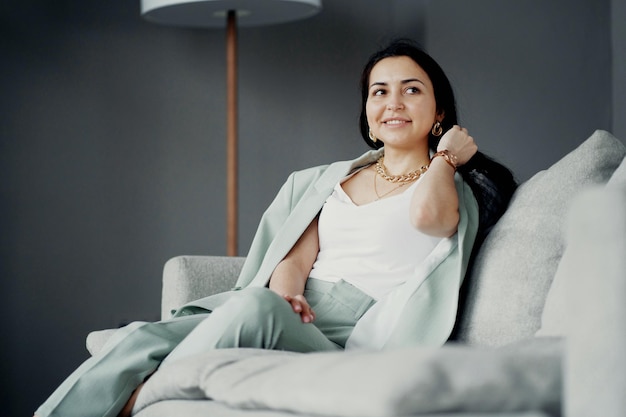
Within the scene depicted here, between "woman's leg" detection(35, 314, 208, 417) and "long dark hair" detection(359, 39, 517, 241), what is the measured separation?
0.78 metres

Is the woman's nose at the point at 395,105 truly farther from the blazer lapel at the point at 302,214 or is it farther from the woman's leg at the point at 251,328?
the woman's leg at the point at 251,328

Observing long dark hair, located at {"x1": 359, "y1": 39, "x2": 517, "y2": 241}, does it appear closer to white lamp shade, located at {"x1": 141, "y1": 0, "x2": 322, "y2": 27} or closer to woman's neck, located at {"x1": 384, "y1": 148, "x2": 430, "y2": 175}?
woman's neck, located at {"x1": 384, "y1": 148, "x2": 430, "y2": 175}

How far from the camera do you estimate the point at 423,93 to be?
8.64 ft

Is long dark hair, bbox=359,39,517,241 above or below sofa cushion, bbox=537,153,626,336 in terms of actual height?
above

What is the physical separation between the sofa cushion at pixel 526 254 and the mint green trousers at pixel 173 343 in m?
0.32

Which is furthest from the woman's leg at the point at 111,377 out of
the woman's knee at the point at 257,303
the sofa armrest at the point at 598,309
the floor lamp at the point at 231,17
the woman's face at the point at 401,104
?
the floor lamp at the point at 231,17

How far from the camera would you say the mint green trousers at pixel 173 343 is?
6.38 ft

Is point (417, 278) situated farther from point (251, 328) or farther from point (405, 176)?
point (251, 328)

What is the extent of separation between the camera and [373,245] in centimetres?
245

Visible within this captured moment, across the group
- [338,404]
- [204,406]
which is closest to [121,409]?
[204,406]

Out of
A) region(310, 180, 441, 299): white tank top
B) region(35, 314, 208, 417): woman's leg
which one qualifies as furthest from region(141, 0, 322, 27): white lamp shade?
region(35, 314, 208, 417): woman's leg

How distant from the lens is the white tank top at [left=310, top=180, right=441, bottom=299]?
7.92ft

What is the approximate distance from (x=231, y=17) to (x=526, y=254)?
195 cm

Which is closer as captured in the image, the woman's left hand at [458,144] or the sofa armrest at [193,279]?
the woman's left hand at [458,144]
